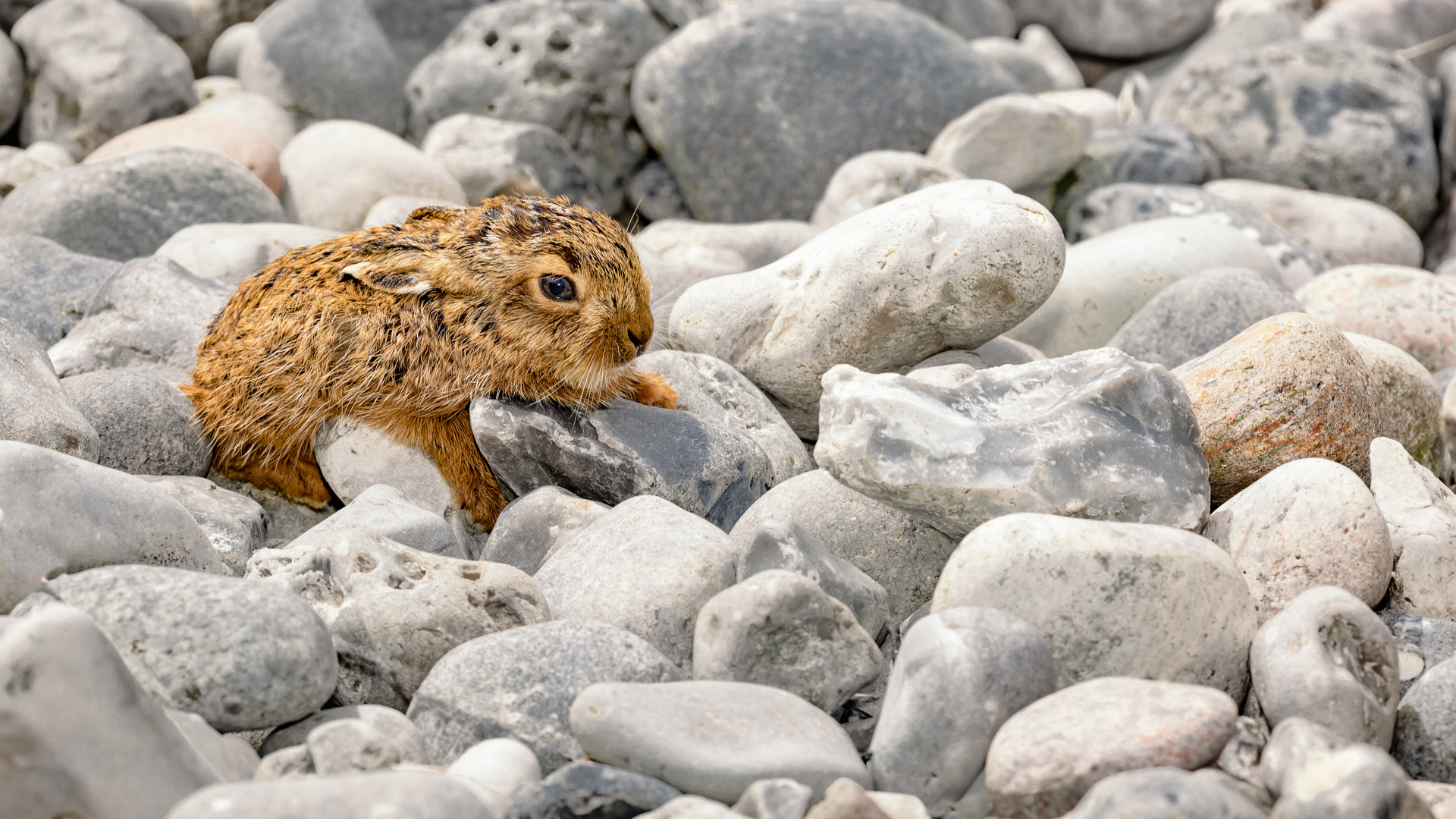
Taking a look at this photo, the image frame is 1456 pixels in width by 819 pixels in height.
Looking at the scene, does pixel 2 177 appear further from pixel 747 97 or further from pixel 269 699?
pixel 269 699

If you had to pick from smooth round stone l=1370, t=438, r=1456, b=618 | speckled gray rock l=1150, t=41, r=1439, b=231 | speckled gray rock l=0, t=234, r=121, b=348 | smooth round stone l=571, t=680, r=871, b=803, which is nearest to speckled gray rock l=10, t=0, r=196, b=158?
speckled gray rock l=0, t=234, r=121, b=348

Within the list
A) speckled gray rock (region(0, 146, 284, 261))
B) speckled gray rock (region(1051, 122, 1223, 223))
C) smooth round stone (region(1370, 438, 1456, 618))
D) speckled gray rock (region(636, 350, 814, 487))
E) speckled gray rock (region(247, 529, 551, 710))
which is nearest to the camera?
speckled gray rock (region(247, 529, 551, 710))

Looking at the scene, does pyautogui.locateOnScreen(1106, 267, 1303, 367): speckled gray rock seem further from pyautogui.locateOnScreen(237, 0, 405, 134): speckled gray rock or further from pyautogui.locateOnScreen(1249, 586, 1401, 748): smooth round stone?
pyautogui.locateOnScreen(237, 0, 405, 134): speckled gray rock

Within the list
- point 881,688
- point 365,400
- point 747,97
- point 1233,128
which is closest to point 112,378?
point 365,400

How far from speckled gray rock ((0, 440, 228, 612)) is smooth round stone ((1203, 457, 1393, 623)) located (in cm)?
260

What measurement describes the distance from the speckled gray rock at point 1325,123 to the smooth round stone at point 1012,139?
1538 millimetres

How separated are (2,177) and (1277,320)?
6.38 meters

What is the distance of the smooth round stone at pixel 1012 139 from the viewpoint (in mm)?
6734

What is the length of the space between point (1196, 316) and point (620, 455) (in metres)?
2.28

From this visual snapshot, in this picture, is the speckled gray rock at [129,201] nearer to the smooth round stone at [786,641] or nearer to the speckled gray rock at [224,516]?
the speckled gray rock at [224,516]

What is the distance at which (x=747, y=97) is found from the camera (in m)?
7.30

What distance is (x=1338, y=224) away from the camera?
6.62 meters

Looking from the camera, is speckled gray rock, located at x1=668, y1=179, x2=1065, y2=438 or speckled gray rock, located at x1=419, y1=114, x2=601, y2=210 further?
speckled gray rock, located at x1=419, y1=114, x2=601, y2=210

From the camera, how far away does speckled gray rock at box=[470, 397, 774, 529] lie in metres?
3.39
